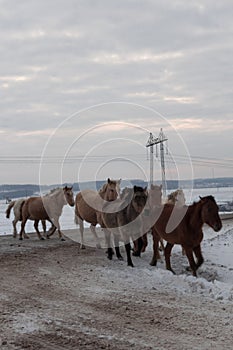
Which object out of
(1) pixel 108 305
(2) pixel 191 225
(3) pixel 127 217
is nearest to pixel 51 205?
(3) pixel 127 217

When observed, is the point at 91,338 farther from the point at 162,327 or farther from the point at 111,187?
the point at 111,187

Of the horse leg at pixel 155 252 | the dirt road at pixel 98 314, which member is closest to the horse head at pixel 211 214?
the horse leg at pixel 155 252

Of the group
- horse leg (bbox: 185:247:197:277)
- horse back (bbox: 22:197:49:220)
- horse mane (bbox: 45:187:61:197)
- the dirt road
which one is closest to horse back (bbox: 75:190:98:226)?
horse mane (bbox: 45:187:61:197)

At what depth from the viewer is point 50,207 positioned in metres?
17.3

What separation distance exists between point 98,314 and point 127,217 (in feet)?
16.3

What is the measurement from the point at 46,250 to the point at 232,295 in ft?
23.2

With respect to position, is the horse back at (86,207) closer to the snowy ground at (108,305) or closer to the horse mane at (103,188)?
the horse mane at (103,188)

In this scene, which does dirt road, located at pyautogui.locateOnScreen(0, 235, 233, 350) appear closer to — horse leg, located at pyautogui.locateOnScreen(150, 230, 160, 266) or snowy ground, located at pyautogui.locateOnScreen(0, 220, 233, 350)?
snowy ground, located at pyautogui.locateOnScreen(0, 220, 233, 350)

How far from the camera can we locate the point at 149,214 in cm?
1160

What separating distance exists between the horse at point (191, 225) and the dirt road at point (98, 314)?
1.42 meters

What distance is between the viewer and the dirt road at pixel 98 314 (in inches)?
230

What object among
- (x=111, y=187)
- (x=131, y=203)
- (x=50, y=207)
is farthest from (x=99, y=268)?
(x=50, y=207)

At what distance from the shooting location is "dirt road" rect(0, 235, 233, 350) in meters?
5.83

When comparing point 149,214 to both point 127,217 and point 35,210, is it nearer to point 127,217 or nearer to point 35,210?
point 127,217
